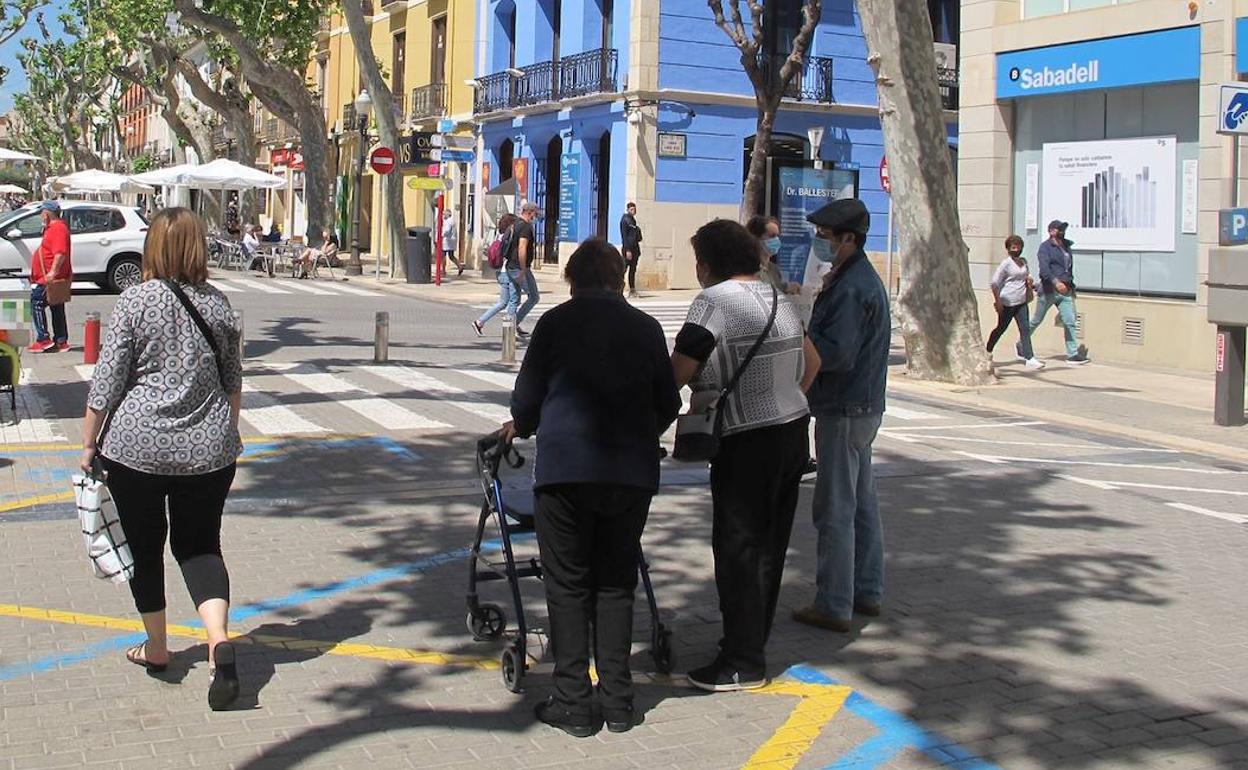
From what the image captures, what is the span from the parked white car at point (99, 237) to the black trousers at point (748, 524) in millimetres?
19922

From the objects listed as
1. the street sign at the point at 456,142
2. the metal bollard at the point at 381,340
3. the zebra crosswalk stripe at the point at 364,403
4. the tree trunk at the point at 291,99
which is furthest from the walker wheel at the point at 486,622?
the tree trunk at the point at 291,99

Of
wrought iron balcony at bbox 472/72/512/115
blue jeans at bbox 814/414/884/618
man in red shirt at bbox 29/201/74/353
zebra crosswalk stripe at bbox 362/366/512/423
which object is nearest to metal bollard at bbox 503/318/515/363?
zebra crosswalk stripe at bbox 362/366/512/423

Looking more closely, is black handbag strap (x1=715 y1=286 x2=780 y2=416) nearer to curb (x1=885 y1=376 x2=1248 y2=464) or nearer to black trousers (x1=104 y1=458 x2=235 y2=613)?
black trousers (x1=104 y1=458 x2=235 y2=613)

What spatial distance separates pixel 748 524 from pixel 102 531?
225 cm

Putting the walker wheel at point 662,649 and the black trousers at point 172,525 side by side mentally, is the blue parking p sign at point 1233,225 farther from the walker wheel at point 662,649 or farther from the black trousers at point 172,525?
the black trousers at point 172,525

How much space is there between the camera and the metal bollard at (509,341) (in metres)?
16.3

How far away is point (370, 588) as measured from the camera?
263 inches

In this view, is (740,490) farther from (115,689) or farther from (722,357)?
(115,689)

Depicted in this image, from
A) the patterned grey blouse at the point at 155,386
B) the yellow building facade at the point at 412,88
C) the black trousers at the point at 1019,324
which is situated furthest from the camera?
the yellow building facade at the point at 412,88

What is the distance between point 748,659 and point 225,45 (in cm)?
3998

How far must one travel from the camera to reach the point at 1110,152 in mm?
18562

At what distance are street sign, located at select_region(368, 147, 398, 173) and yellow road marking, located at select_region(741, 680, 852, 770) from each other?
25.7 m

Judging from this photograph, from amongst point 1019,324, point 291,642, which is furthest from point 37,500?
point 1019,324

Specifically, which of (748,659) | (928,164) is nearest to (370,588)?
(748,659)
